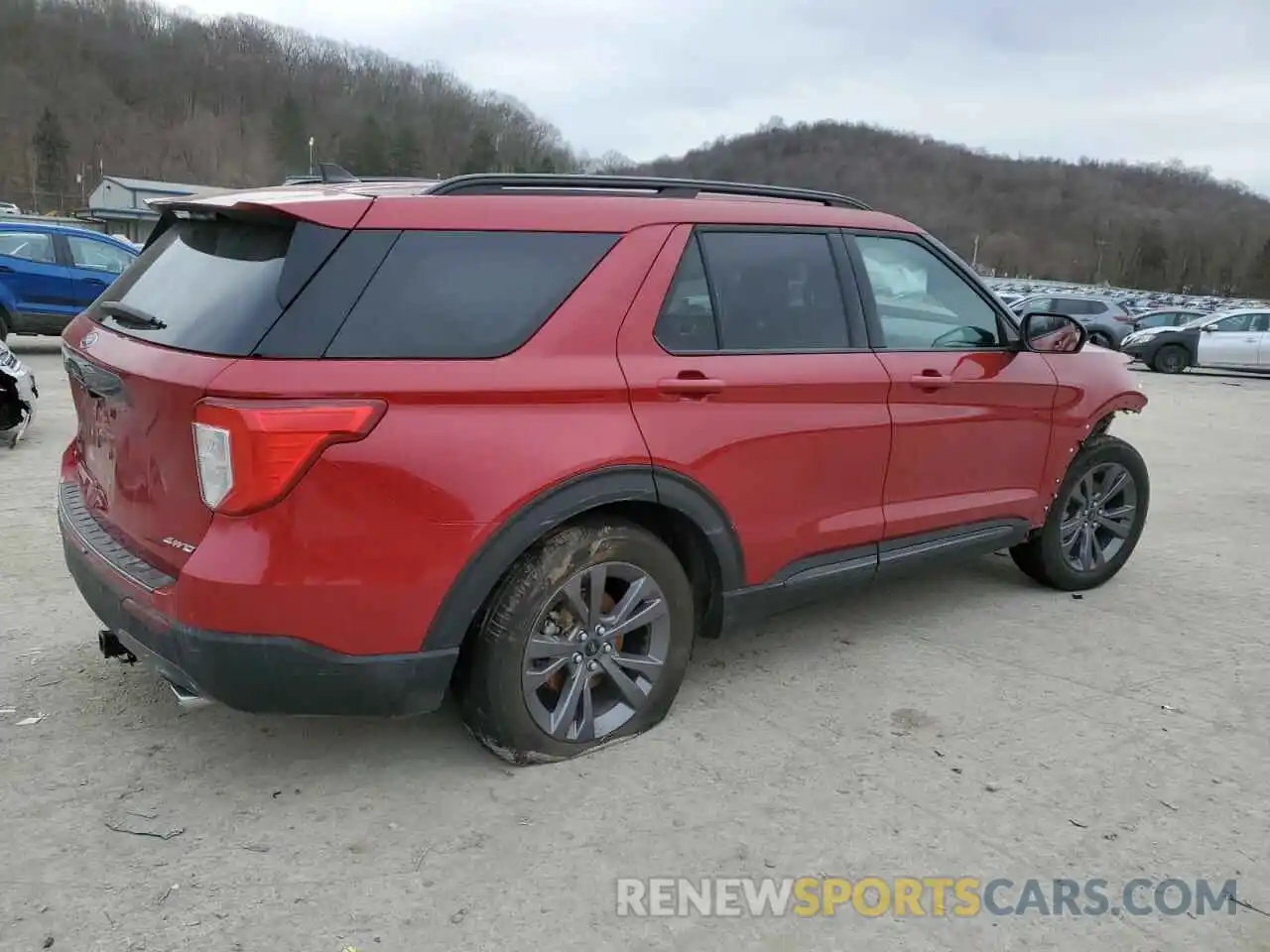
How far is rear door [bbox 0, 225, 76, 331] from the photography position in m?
12.4

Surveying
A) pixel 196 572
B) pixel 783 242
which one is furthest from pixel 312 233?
pixel 783 242

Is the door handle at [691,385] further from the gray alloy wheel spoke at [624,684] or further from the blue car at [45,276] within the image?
the blue car at [45,276]

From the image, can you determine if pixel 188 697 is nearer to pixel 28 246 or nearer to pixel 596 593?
pixel 596 593

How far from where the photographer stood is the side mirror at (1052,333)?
4.58 meters

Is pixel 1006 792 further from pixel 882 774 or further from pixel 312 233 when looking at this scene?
pixel 312 233

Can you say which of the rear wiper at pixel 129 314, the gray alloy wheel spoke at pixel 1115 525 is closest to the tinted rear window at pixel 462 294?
the rear wiper at pixel 129 314

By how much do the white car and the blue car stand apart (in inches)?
811

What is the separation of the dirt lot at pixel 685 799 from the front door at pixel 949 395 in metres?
0.63

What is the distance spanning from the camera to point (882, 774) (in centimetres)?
322

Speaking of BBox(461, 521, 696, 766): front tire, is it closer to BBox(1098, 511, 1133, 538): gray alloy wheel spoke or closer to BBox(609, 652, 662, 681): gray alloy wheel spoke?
BBox(609, 652, 662, 681): gray alloy wheel spoke

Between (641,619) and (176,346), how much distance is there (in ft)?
5.14

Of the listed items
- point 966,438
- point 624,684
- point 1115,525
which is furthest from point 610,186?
point 1115,525

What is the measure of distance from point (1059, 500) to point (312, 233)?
3.68 metres

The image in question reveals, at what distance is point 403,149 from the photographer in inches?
4392
